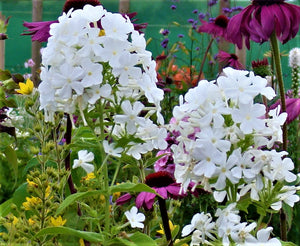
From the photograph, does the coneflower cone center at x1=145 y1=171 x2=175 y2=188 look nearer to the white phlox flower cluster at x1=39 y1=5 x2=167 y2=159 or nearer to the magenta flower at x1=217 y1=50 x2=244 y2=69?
the white phlox flower cluster at x1=39 y1=5 x2=167 y2=159

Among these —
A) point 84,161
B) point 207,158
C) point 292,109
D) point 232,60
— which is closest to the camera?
point 207,158

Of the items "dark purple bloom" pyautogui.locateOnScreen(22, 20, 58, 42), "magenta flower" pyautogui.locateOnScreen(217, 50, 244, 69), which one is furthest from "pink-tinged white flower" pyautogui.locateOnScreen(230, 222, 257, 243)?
"magenta flower" pyautogui.locateOnScreen(217, 50, 244, 69)

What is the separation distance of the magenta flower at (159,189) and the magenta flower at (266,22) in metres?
0.41

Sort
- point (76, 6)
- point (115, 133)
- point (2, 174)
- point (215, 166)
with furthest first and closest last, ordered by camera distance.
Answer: point (2, 174)
point (76, 6)
point (115, 133)
point (215, 166)

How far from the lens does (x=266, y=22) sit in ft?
4.23

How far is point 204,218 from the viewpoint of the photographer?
864mm

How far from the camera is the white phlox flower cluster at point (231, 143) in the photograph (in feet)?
2.56

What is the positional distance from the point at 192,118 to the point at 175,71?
236 cm

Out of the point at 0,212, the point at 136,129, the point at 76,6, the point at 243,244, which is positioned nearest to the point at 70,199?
the point at 136,129

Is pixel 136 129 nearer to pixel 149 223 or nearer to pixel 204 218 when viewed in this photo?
pixel 204 218

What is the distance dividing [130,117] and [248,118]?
178 mm

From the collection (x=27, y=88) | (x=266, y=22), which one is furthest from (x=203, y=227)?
(x=266, y=22)

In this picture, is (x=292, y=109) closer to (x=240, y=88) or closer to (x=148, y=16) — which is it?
(x=240, y=88)

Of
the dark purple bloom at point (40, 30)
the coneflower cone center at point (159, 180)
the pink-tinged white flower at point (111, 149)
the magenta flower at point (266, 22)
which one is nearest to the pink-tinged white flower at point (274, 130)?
the pink-tinged white flower at point (111, 149)
